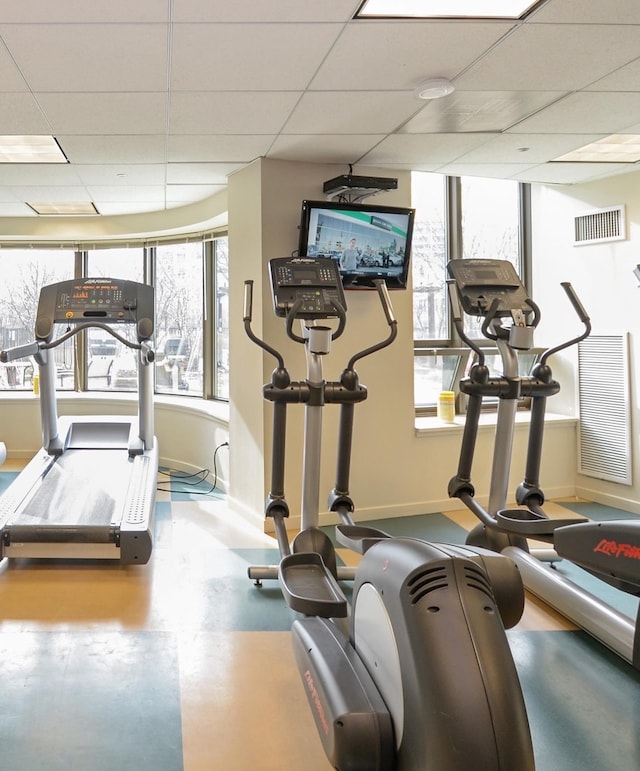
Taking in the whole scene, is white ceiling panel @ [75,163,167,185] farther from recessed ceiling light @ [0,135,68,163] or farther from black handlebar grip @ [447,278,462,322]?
black handlebar grip @ [447,278,462,322]

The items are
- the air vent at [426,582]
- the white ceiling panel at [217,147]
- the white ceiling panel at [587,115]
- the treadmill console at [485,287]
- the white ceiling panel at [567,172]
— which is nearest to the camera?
the air vent at [426,582]

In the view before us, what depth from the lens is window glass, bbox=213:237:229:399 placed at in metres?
5.96

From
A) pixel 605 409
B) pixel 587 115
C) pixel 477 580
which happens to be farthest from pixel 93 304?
pixel 605 409

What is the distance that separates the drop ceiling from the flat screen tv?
38 centimetres

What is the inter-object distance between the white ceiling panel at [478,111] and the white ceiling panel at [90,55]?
1.42 m

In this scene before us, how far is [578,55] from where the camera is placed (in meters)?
2.71

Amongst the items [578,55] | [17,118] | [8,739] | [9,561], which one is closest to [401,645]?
[8,739]

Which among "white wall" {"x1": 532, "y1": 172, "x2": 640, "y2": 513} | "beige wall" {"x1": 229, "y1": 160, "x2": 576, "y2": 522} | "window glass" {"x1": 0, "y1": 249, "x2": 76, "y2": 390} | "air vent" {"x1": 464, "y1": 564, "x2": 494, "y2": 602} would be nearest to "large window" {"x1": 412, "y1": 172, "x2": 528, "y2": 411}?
"white wall" {"x1": 532, "y1": 172, "x2": 640, "y2": 513}

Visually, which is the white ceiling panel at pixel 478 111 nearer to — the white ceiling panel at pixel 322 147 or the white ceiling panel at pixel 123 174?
the white ceiling panel at pixel 322 147

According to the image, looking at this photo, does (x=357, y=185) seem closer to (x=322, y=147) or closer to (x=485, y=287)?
(x=322, y=147)

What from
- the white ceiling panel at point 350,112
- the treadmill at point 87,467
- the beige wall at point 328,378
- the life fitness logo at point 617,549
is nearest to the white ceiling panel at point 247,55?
the white ceiling panel at point 350,112

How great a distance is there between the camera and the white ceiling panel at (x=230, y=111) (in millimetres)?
3082

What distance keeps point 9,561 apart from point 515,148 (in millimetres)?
4110

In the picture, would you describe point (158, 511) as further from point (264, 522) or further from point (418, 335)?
point (418, 335)
